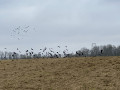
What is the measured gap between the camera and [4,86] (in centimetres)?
1722

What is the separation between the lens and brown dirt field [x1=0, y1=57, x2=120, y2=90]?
16.7m

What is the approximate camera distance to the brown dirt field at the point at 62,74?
54.8 ft

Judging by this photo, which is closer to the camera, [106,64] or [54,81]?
[54,81]

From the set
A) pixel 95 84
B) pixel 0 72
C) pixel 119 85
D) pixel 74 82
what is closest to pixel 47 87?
pixel 74 82

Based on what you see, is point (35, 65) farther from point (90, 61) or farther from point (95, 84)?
point (95, 84)

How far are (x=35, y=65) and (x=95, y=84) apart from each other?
748cm

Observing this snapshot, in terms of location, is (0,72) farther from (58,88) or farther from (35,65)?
(58,88)

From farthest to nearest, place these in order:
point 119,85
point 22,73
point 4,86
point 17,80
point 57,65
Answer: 1. point 57,65
2. point 22,73
3. point 17,80
4. point 4,86
5. point 119,85

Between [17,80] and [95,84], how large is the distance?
17.8 feet

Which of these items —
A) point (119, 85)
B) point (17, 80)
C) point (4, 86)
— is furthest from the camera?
point (17, 80)

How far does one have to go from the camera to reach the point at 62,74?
63.4 ft

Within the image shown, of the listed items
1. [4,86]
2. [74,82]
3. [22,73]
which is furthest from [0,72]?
[74,82]

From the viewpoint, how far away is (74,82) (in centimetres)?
1731

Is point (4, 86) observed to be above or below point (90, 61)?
below
